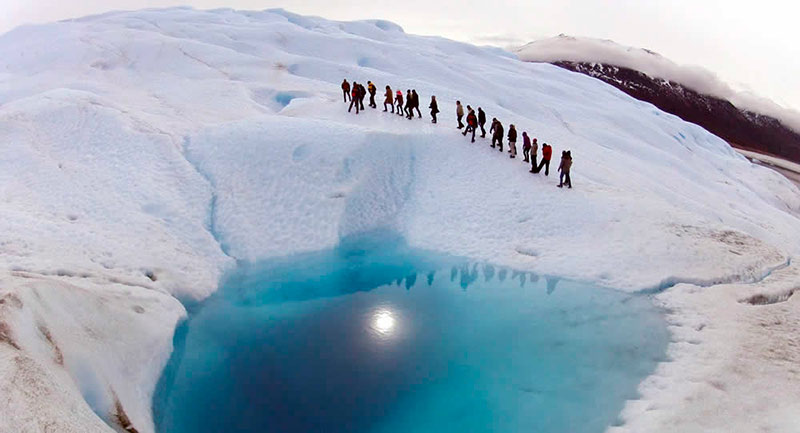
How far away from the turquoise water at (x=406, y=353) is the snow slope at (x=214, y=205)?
0.98 meters

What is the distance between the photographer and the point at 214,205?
22000mm

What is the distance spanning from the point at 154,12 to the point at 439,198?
52.6 meters

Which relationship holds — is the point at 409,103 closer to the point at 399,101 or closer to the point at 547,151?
the point at 399,101

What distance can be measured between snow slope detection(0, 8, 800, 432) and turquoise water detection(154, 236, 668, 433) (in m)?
0.98

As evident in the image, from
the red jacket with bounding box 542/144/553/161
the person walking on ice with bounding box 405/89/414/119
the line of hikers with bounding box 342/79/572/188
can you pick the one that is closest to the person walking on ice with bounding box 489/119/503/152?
the line of hikers with bounding box 342/79/572/188

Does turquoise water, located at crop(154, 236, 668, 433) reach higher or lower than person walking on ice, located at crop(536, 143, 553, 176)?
lower

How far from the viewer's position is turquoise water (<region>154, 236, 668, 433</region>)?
11.8m

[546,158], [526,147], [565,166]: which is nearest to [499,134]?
[526,147]

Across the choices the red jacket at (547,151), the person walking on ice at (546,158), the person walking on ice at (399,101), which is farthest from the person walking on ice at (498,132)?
the person walking on ice at (399,101)

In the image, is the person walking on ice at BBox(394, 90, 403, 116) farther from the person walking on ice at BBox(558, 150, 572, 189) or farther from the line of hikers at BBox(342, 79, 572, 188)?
the person walking on ice at BBox(558, 150, 572, 189)

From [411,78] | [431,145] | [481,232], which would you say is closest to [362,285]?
[481,232]

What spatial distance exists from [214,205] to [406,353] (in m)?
11.8

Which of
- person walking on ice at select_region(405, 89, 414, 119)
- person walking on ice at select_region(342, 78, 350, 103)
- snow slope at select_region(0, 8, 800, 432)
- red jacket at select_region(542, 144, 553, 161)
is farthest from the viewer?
person walking on ice at select_region(342, 78, 350, 103)

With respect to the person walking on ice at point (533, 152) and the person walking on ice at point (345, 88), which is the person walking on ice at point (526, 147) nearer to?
the person walking on ice at point (533, 152)
